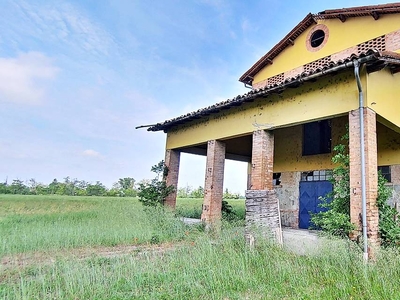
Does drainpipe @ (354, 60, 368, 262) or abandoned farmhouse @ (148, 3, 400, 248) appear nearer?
drainpipe @ (354, 60, 368, 262)

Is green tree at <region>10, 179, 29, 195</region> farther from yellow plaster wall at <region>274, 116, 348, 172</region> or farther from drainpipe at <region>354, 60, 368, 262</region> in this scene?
drainpipe at <region>354, 60, 368, 262</region>

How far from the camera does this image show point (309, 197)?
1054cm

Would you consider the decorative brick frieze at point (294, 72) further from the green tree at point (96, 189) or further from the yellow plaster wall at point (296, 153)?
the green tree at point (96, 189)

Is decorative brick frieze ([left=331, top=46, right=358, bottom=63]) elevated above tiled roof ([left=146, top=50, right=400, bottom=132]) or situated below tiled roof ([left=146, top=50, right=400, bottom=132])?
above

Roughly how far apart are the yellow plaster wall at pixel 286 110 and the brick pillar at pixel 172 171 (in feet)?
5.40

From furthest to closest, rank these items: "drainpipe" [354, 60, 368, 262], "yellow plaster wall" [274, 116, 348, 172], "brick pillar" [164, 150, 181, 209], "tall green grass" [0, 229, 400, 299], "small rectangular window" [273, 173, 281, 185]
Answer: "brick pillar" [164, 150, 181, 209], "small rectangular window" [273, 173, 281, 185], "yellow plaster wall" [274, 116, 348, 172], "drainpipe" [354, 60, 368, 262], "tall green grass" [0, 229, 400, 299]

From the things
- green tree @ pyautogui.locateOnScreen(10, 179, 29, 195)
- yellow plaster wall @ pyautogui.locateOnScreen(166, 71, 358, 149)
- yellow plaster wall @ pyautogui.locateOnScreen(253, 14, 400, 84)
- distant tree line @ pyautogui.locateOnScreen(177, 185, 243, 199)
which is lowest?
green tree @ pyautogui.locateOnScreen(10, 179, 29, 195)

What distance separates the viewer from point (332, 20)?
35.2ft

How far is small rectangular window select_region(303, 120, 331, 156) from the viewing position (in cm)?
1032

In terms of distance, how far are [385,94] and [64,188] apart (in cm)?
4072

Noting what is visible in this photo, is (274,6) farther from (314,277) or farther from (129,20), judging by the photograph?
(314,277)

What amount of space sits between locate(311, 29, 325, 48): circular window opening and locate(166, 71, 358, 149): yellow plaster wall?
4.86 metres

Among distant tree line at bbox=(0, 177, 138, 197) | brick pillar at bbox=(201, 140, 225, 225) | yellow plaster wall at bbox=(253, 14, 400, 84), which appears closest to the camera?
yellow plaster wall at bbox=(253, 14, 400, 84)

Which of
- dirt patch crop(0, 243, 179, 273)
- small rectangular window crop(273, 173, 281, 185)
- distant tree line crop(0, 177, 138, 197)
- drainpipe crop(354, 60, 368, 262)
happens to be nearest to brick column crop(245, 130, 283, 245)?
drainpipe crop(354, 60, 368, 262)
